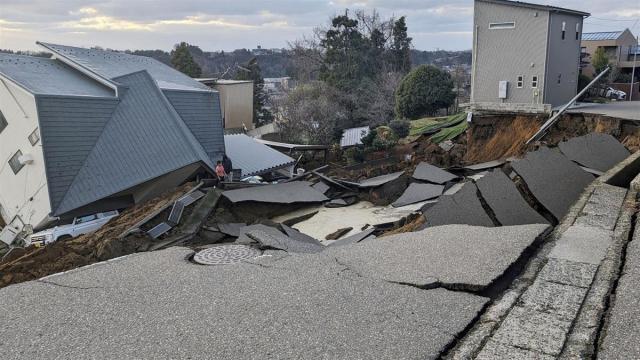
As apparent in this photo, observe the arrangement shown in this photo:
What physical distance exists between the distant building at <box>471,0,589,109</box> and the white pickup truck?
15.7 m

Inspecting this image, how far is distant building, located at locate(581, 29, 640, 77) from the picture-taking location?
131 ft

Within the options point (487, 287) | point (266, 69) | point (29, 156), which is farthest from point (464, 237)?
point (266, 69)

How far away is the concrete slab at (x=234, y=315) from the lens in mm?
4227

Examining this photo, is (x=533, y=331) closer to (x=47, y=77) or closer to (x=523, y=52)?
(x=47, y=77)

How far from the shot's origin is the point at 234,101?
34281mm

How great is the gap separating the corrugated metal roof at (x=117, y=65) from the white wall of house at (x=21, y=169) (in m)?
3.19

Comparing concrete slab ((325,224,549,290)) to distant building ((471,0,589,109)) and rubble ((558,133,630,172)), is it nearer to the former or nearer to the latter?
rubble ((558,133,630,172))

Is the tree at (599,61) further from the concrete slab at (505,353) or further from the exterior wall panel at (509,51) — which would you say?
the concrete slab at (505,353)

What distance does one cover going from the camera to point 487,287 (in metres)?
5.21


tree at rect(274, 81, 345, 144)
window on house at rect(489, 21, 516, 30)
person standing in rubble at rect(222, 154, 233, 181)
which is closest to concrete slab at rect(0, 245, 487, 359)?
person standing in rubble at rect(222, 154, 233, 181)

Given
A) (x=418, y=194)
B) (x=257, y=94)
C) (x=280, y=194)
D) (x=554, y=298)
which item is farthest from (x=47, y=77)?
(x=257, y=94)

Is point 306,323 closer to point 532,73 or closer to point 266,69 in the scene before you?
point 532,73

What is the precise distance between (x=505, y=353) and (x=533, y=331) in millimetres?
475

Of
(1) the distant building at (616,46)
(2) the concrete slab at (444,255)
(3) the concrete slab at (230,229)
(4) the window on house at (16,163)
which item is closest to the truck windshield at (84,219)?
(4) the window on house at (16,163)
